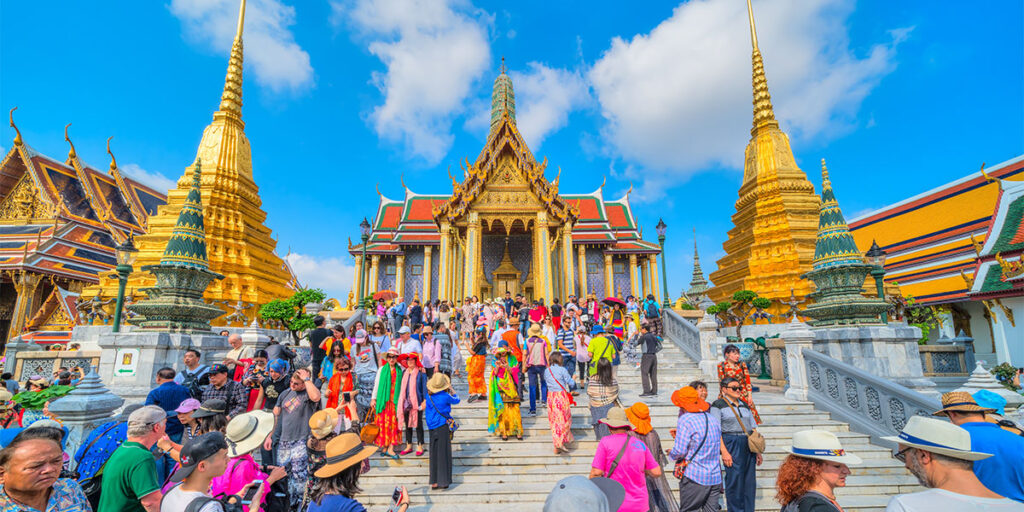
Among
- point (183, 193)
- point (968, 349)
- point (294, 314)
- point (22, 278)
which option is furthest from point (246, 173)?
point (968, 349)

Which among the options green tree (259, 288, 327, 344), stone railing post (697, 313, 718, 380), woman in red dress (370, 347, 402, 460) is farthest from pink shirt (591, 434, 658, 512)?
green tree (259, 288, 327, 344)

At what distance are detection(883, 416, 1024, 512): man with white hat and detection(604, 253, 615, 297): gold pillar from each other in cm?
2371

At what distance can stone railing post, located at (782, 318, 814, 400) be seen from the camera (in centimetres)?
775

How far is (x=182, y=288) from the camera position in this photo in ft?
28.8

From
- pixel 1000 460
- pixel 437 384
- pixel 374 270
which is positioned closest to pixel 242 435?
pixel 437 384

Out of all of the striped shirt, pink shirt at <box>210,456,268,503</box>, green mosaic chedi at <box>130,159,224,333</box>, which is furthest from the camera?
green mosaic chedi at <box>130,159,224,333</box>

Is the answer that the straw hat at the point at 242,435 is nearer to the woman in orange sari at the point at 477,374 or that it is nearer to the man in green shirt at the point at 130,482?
the man in green shirt at the point at 130,482

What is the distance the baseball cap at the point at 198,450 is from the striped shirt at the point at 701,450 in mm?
3284

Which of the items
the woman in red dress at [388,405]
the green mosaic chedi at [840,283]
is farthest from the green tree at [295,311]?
the green mosaic chedi at [840,283]

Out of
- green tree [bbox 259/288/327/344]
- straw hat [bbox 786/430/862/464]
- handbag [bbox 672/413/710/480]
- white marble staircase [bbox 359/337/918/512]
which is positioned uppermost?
Result: green tree [bbox 259/288/327/344]

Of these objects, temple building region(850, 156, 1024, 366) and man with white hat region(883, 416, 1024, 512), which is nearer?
man with white hat region(883, 416, 1024, 512)

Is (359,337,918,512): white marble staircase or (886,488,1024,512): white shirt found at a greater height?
(886,488,1024,512): white shirt

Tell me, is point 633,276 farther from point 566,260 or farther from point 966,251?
point 966,251

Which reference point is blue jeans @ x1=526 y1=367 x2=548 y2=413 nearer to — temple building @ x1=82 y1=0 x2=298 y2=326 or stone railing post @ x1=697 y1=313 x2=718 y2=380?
stone railing post @ x1=697 y1=313 x2=718 y2=380
